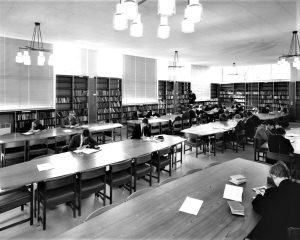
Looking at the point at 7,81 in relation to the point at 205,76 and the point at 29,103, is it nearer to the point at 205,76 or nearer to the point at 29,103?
the point at 29,103

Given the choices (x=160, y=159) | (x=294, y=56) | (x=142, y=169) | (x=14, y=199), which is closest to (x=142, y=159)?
(x=142, y=169)

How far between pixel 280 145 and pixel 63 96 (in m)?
7.94

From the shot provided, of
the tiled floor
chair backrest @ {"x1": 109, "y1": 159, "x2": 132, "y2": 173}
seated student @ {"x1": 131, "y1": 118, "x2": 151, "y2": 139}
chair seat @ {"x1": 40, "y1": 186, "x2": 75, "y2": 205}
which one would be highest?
seated student @ {"x1": 131, "y1": 118, "x2": 151, "y2": 139}

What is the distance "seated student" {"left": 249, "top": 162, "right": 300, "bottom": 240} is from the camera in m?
1.98

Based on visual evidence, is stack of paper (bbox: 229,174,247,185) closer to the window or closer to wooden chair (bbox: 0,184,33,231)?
wooden chair (bbox: 0,184,33,231)

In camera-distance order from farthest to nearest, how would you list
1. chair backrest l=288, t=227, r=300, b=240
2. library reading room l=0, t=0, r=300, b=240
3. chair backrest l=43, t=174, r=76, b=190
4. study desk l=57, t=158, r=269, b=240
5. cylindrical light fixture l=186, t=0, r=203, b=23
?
chair backrest l=43, t=174, r=76, b=190 → cylindrical light fixture l=186, t=0, r=203, b=23 → library reading room l=0, t=0, r=300, b=240 → study desk l=57, t=158, r=269, b=240 → chair backrest l=288, t=227, r=300, b=240

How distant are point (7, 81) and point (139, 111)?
578cm

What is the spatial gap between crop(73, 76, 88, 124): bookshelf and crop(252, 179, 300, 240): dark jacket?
28.3ft

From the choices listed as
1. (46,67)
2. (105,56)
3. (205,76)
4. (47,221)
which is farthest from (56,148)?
(205,76)

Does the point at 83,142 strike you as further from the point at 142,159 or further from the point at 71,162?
the point at 142,159

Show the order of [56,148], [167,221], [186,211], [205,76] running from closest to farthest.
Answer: [167,221] → [186,211] → [56,148] → [205,76]

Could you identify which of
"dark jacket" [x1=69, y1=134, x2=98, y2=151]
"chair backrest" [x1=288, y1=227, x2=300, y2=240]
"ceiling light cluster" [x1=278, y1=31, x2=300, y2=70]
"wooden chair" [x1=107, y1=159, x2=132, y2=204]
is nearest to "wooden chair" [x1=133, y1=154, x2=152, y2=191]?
"wooden chair" [x1=107, y1=159, x2=132, y2=204]

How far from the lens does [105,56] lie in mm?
10531

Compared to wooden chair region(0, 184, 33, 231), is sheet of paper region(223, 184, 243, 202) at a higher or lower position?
higher
